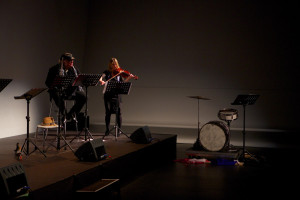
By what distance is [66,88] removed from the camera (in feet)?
22.1

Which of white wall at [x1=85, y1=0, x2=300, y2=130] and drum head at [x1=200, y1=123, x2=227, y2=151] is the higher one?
white wall at [x1=85, y1=0, x2=300, y2=130]

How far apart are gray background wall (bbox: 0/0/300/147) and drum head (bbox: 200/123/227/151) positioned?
7.60 feet

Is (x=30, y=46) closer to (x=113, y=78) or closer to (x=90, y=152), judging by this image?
(x=113, y=78)

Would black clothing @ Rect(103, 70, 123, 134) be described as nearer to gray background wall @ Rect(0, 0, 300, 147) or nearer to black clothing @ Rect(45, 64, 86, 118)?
black clothing @ Rect(45, 64, 86, 118)

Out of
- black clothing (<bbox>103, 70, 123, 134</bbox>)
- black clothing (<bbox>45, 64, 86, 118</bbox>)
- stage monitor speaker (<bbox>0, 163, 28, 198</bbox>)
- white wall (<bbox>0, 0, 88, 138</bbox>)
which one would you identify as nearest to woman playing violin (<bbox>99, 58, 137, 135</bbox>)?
black clothing (<bbox>103, 70, 123, 134</bbox>)

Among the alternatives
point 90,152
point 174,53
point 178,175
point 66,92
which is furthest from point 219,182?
point 174,53

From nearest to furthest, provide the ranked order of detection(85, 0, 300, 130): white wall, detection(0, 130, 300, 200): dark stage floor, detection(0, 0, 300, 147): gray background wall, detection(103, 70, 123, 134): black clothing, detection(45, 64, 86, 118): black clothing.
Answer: detection(0, 130, 300, 200): dark stage floor → detection(45, 64, 86, 118): black clothing → detection(103, 70, 123, 134): black clothing → detection(0, 0, 300, 147): gray background wall → detection(85, 0, 300, 130): white wall

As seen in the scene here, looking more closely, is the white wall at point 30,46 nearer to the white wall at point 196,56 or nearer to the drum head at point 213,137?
the white wall at point 196,56

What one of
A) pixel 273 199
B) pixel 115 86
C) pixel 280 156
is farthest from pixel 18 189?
pixel 280 156

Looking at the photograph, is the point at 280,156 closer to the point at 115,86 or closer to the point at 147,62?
the point at 115,86

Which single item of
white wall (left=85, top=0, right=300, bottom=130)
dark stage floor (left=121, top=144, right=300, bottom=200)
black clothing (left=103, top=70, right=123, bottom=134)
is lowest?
dark stage floor (left=121, top=144, right=300, bottom=200)

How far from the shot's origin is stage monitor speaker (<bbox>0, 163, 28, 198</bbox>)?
10.8 ft

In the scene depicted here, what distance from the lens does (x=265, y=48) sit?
9.18 m

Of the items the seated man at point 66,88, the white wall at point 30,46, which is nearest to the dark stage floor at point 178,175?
the seated man at point 66,88
